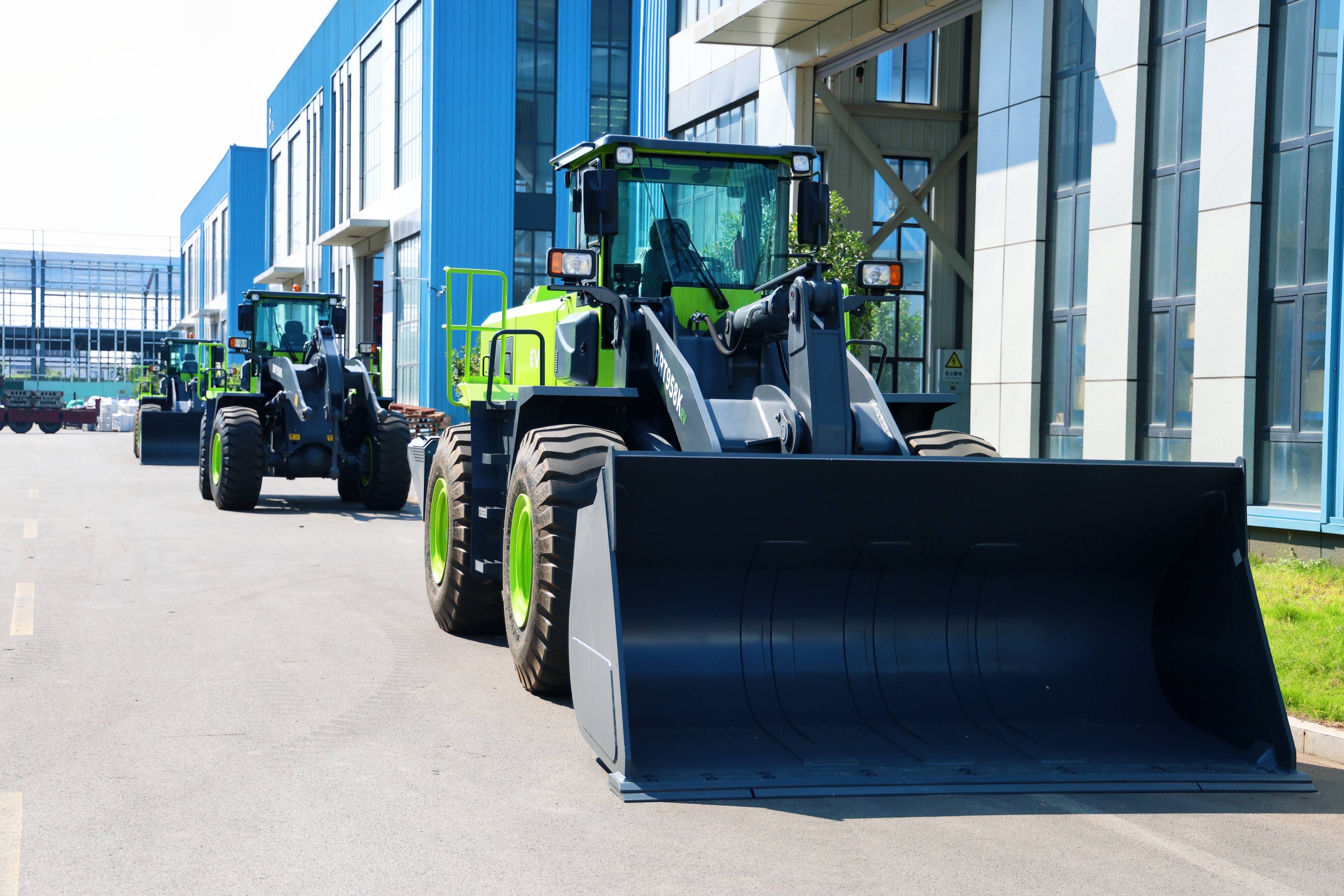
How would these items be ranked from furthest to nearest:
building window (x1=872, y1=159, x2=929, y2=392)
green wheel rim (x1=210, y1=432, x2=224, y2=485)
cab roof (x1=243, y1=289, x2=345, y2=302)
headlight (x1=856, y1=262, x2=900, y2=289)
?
building window (x1=872, y1=159, x2=929, y2=392), cab roof (x1=243, y1=289, x2=345, y2=302), green wheel rim (x1=210, y1=432, x2=224, y2=485), headlight (x1=856, y1=262, x2=900, y2=289)

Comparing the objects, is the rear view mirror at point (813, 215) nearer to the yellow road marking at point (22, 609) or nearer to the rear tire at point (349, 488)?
the yellow road marking at point (22, 609)

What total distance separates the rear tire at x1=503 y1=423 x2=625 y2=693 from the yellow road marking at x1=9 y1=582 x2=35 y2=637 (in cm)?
364

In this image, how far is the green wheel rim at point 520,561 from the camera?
270 inches

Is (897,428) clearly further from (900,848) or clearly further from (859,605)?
(900,848)

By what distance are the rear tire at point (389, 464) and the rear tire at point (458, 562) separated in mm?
8929

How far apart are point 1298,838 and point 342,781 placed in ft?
11.6

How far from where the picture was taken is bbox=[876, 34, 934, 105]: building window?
74.0 ft

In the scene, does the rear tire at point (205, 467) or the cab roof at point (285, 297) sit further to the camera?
the cab roof at point (285, 297)

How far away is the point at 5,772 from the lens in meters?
5.26

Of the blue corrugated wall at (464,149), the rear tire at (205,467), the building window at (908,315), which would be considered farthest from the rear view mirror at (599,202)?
the blue corrugated wall at (464,149)

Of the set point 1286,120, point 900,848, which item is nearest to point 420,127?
point 1286,120

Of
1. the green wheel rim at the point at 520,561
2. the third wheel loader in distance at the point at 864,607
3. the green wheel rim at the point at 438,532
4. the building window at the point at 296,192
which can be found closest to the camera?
the third wheel loader in distance at the point at 864,607

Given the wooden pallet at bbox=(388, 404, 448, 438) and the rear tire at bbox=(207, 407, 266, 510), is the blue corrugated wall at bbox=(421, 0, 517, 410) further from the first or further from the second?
the rear tire at bbox=(207, 407, 266, 510)

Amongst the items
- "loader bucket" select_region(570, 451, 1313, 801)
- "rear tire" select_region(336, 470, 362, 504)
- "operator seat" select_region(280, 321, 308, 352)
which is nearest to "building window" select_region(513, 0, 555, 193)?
"operator seat" select_region(280, 321, 308, 352)
